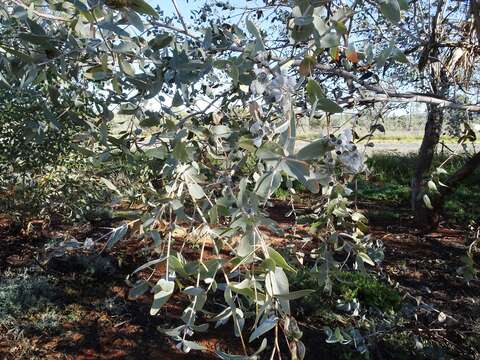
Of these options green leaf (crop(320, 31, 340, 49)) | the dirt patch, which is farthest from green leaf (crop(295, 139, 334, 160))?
the dirt patch

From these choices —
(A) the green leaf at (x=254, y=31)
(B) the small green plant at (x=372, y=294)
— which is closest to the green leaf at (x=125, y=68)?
(A) the green leaf at (x=254, y=31)

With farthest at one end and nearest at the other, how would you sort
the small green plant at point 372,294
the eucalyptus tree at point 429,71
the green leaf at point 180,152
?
the small green plant at point 372,294 < the eucalyptus tree at point 429,71 < the green leaf at point 180,152

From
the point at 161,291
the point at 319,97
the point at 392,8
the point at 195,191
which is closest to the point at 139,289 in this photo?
the point at 161,291

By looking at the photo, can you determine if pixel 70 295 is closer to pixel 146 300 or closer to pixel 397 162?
pixel 146 300

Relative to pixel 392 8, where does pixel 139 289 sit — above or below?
below

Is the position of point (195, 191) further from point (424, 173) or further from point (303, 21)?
point (424, 173)

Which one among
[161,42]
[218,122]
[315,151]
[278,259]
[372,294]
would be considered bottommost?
[372,294]

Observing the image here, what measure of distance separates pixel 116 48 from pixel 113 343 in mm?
2965

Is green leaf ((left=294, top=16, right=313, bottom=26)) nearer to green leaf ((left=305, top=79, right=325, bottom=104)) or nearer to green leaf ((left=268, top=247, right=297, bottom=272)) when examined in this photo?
green leaf ((left=305, top=79, right=325, bottom=104))

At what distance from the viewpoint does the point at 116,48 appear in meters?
0.78

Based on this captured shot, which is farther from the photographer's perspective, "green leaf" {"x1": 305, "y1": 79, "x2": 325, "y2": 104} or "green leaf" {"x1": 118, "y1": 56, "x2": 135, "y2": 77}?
"green leaf" {"x1": 118, "y1": 56, "x2": 135, "y2": 77}

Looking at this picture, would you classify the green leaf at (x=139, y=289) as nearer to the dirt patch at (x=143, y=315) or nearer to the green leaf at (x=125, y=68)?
the green leaf at (x=125, y=68)

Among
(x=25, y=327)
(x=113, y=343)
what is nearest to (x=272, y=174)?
(x=113, y=343)

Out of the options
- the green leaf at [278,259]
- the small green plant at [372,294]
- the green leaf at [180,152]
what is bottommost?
the small green plant at [372,294]
